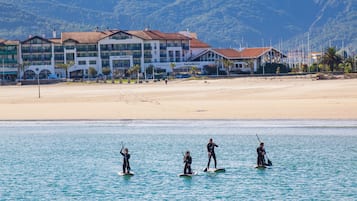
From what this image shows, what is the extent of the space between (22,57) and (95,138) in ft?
263

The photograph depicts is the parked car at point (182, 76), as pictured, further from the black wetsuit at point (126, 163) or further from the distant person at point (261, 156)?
the black wetsuit at point (126, 163)

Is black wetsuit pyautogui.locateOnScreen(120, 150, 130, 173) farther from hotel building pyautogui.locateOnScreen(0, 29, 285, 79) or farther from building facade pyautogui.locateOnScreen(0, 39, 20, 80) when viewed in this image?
building facade pyautogui.locateOnScreen(0, 39, 20, 80)

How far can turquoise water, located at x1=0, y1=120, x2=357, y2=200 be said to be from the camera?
28094 mm

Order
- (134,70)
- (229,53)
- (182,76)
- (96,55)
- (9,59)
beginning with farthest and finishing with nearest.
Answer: (229,53) → (96,55) → (9,59) → (134,70) → (182,76)

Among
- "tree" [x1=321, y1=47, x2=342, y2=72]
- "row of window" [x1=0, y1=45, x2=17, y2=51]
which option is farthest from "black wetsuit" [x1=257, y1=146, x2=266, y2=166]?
"row of window" [x1=0, y1=45, x2=17, y2=51]

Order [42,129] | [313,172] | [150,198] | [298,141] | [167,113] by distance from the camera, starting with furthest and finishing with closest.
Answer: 1. [167,113]
2. [42,129]
3. [298,141]
4. [313,172]
5. [150,198]

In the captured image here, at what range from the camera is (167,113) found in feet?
177


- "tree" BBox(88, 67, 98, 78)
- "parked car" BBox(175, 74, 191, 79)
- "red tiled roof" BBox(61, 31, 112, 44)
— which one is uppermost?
"red tiled roof" BBox(61, 31, 112, 44)

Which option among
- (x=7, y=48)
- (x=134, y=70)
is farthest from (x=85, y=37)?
(x=134, y=70)

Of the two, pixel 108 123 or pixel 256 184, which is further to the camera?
pixel 108 123

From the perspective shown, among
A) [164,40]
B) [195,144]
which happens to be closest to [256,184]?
[195,144]

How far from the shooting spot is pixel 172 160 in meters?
35.3

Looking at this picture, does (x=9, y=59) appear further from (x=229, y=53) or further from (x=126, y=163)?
(x=126, y=163)

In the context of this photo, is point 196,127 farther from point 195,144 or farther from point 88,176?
point 88,176
